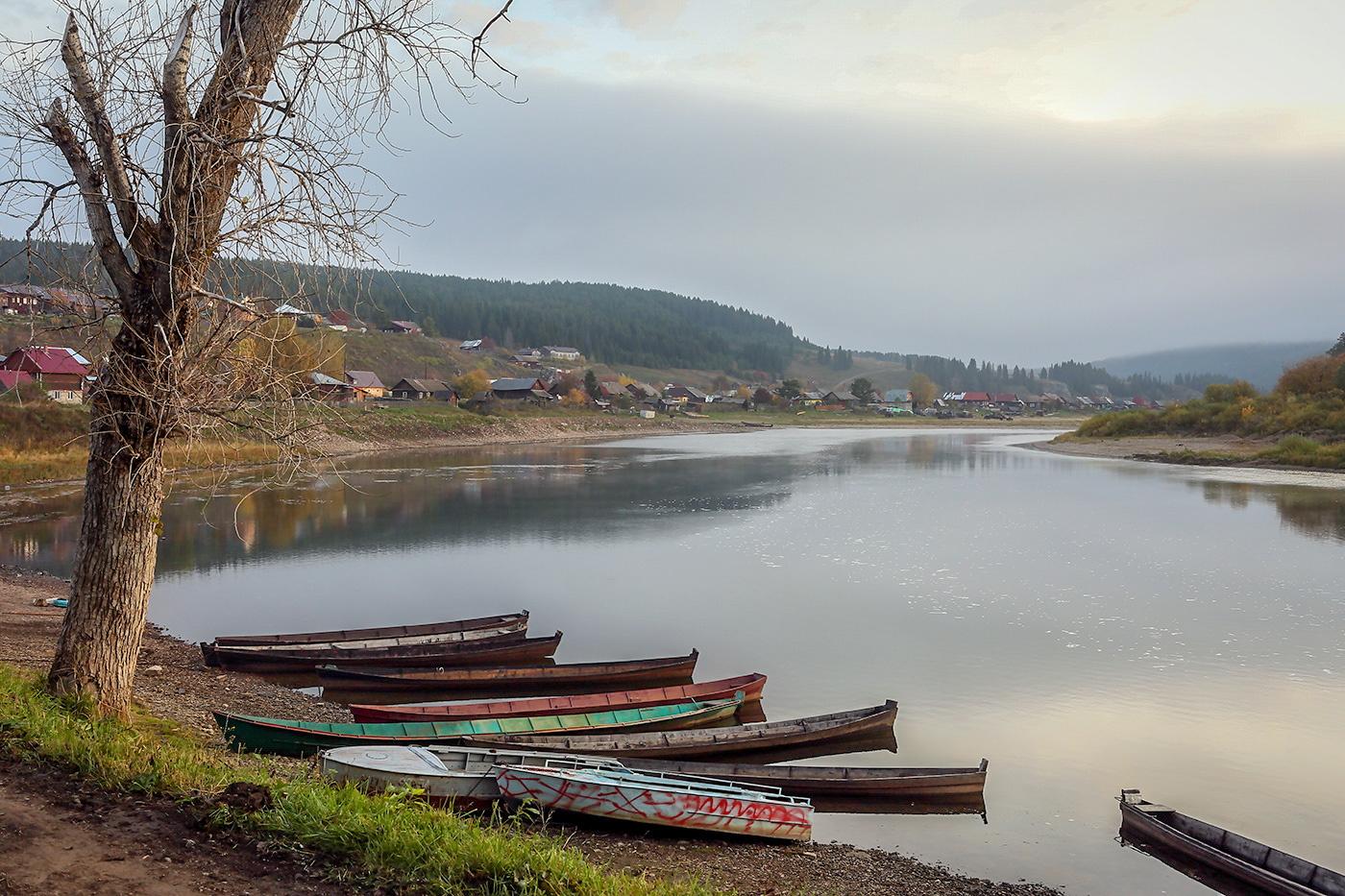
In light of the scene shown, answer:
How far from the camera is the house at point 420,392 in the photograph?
379ft

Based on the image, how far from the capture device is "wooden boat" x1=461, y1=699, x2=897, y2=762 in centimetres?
1151

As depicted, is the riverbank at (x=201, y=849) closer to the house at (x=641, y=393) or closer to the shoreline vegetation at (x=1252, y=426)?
the shoreline vegetation at (x=1252, y=426)

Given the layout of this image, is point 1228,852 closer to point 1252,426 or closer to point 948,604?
point 948,604

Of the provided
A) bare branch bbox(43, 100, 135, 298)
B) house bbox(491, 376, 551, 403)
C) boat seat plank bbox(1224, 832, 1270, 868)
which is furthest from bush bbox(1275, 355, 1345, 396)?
bare branch bbox(43, 100, 135, 298)

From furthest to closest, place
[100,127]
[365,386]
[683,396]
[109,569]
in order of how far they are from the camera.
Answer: [683,396] → [365,386] → [109,569] → [100,127]

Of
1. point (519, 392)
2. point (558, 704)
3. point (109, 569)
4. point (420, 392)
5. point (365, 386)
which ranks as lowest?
point (558, 704)

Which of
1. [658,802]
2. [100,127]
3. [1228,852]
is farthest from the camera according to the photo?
[658,802]

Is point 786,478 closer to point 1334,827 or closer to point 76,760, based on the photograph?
point 1334,827

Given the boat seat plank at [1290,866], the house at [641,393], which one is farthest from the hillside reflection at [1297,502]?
the house at [641,393]

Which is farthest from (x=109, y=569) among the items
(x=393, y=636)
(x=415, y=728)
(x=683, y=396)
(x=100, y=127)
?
(x=683, y=396)

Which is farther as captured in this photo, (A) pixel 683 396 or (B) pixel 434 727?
(A) pixel 683 396

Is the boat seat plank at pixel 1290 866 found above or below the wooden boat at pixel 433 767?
below

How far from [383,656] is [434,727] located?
16.7 feet

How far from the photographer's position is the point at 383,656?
1617 cm
